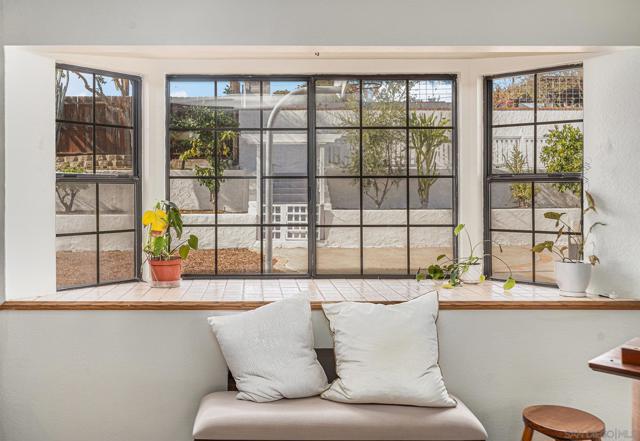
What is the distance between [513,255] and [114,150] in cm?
252

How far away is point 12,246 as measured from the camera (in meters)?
2.82

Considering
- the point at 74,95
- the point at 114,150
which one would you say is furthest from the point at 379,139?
the point at 74,95

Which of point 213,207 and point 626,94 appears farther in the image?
point 213,207

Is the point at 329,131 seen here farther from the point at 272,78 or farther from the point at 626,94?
the point at 626,94

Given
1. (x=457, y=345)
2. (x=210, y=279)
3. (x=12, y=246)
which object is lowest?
(x=457, y=345)

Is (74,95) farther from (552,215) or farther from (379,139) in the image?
(552,215)

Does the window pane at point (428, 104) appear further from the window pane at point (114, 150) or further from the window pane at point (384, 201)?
the window pane at point (114, 150)

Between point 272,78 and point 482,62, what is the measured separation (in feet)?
4.33

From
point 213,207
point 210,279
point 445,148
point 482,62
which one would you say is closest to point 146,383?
point 210,279

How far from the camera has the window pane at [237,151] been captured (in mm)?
3490

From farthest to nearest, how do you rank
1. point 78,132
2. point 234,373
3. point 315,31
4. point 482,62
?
point 482,62, point 78,132, point 315,31, point 234,373

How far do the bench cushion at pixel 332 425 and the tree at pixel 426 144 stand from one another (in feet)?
4.88

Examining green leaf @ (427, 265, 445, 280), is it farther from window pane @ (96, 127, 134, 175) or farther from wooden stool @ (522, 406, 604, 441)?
window pane @ (96, 127, 134, 175)

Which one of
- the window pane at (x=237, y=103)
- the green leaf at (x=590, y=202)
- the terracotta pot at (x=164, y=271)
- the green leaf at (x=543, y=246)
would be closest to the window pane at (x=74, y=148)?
the terracotta pot at (x=164, y=271)
